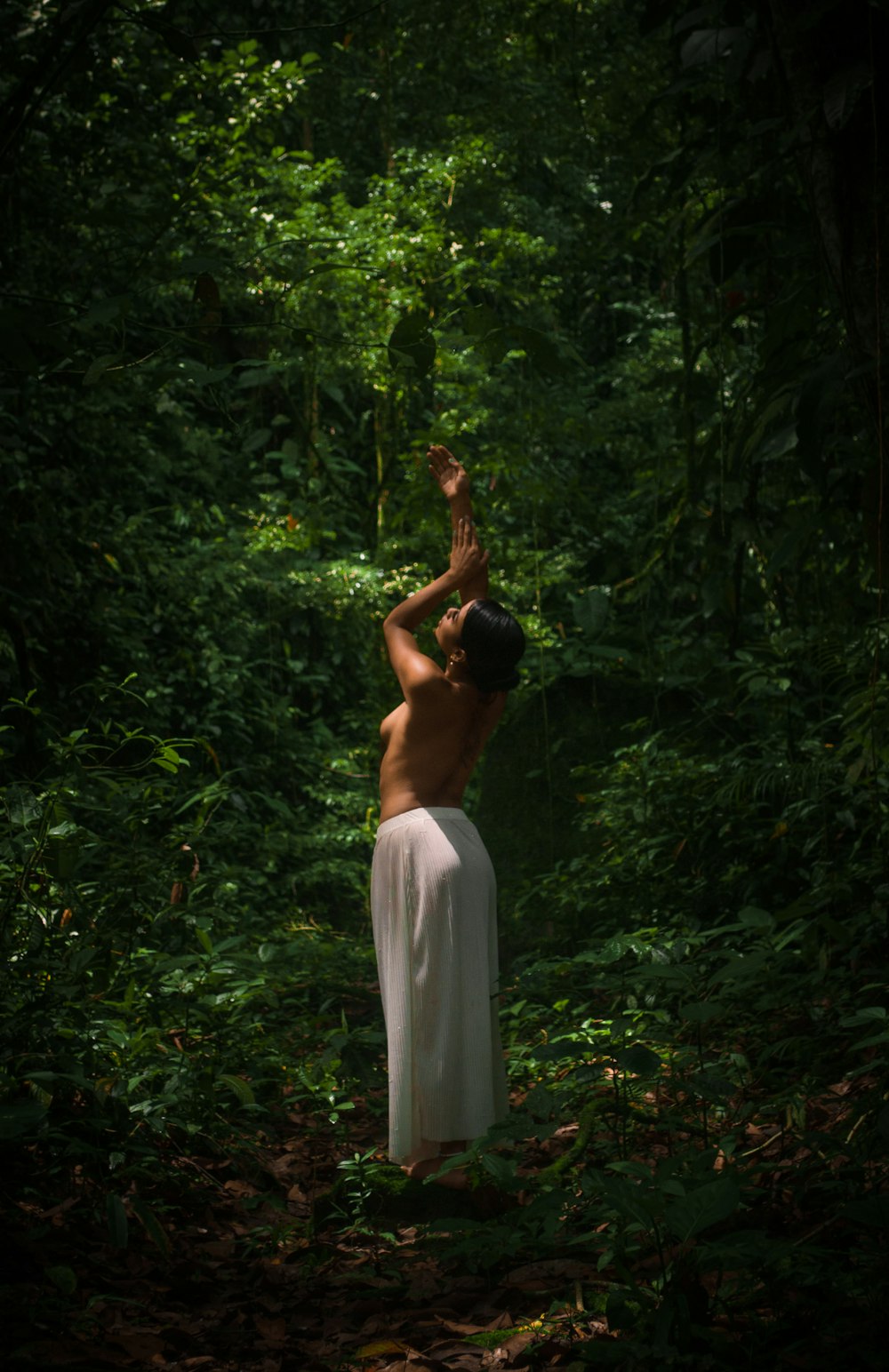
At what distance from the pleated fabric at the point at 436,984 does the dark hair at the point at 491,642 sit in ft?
1.30

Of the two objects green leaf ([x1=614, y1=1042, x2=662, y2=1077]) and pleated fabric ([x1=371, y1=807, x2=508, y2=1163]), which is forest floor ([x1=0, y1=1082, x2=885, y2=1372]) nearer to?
pleated fabric ([x1=371, y1=807, x2=508, y2=1163])

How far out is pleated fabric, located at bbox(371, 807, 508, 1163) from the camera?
3238 millimetres

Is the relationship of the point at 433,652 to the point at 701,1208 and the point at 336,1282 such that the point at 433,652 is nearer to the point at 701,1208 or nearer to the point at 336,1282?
the point at 336,1282

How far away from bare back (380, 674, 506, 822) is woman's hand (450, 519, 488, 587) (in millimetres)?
299

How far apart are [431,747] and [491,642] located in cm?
34

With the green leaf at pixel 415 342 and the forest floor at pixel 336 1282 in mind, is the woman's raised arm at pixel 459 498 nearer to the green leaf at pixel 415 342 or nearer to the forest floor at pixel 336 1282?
the green leaf at pixel 415 342

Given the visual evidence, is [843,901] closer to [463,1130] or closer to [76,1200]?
[463,1130]

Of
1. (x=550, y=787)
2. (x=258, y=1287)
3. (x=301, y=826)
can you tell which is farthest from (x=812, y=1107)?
(x=301, y=826)

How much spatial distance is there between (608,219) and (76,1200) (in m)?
8.16

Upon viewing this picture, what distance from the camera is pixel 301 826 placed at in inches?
312

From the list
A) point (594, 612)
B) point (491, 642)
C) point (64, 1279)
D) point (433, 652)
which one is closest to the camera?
point (64, 1279)

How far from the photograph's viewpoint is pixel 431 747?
346 centimetres

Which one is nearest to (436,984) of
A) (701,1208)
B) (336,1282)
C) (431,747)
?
(431,747)

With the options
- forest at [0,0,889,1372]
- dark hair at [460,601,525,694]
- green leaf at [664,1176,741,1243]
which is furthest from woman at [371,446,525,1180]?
green leaf at [664,1176,741,1243]
